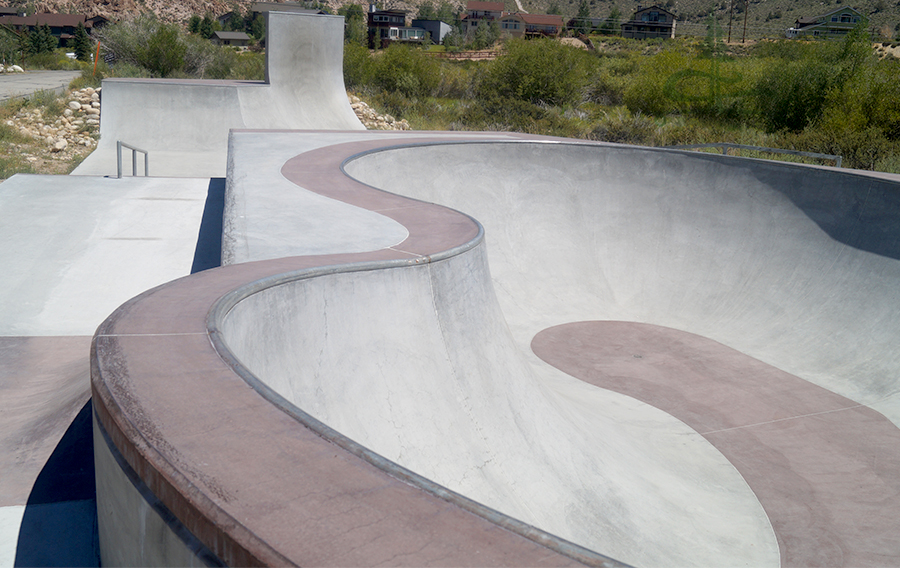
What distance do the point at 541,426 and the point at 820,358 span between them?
4.55m

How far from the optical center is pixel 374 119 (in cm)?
2336

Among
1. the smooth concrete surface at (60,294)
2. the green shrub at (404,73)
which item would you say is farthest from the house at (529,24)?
the smooth concrete surface at (60,294)

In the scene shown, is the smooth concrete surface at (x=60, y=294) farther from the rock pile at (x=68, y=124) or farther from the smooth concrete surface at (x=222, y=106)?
the rock pile at (x=68, y=124)

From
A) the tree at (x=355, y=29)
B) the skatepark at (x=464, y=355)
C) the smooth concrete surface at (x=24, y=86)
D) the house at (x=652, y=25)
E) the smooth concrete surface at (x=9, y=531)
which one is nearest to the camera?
the skatepark at (x=464, y=355)

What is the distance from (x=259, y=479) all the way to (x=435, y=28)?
96.8 metres

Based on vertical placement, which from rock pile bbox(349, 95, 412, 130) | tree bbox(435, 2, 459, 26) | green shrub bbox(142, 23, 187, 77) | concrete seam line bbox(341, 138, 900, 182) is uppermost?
tree bbox(435, 2, 459, 26)

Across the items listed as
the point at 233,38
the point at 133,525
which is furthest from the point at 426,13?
the point at 133,525

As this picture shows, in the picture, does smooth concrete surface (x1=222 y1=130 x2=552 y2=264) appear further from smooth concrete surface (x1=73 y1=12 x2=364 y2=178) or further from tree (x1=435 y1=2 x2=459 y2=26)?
tree (x1=435 y1=2 x2=459 y2=26)

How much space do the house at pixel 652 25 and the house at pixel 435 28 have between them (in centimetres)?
2384

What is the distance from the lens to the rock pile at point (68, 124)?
672 inches

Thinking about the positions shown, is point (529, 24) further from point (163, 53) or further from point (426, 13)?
point (163, 53)

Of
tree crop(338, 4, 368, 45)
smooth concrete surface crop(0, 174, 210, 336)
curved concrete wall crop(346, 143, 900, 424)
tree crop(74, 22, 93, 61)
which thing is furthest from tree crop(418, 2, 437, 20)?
smooth concrete surface crop(0, 174, 210, 336)

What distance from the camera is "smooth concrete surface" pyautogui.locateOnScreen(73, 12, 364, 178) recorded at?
50.4 ft

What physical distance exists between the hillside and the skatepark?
74074 millimetres
